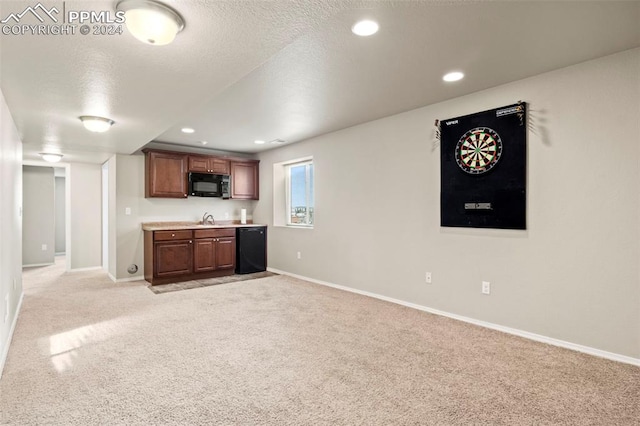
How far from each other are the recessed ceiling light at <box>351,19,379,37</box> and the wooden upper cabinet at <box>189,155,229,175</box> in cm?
445

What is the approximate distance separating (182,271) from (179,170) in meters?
1.76

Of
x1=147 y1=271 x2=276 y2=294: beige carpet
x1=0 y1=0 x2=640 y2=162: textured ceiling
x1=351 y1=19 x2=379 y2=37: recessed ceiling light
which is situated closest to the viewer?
x1=0 y1=0 x2=640 y2=162: textured ceiling

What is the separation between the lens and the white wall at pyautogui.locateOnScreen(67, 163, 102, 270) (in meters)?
6.51

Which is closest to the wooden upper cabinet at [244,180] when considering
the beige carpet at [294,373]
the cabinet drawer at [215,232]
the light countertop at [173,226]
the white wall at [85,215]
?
the light countertop at [173,226]

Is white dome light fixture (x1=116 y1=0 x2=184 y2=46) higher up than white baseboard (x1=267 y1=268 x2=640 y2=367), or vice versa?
white dome light fixture (x1=116 y1=0 x2=184 y2=46)

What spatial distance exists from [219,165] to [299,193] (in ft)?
5.36

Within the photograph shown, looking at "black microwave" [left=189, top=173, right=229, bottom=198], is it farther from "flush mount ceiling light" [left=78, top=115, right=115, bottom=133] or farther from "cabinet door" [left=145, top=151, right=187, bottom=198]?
"flush mount ceiling light" [left=78, top=115, right=115, bottom=133]

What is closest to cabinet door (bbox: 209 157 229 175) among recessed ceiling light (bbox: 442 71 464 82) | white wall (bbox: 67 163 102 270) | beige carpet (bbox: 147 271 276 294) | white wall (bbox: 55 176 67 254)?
beige carpet (bbox: 147 271 276 294)

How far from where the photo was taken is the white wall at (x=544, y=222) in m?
2.52

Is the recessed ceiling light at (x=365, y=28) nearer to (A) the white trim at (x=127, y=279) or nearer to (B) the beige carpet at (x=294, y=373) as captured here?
(B) the beige carpet at (x=294, y=373)

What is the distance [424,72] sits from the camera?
9.36 feet

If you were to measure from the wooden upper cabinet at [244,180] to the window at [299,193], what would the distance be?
2.62 feet

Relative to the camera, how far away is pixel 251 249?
6156mm

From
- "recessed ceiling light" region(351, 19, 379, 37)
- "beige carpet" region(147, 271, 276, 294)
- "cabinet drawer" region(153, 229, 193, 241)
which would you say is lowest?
"beige carpet" region(147, 271, 276, 294)
